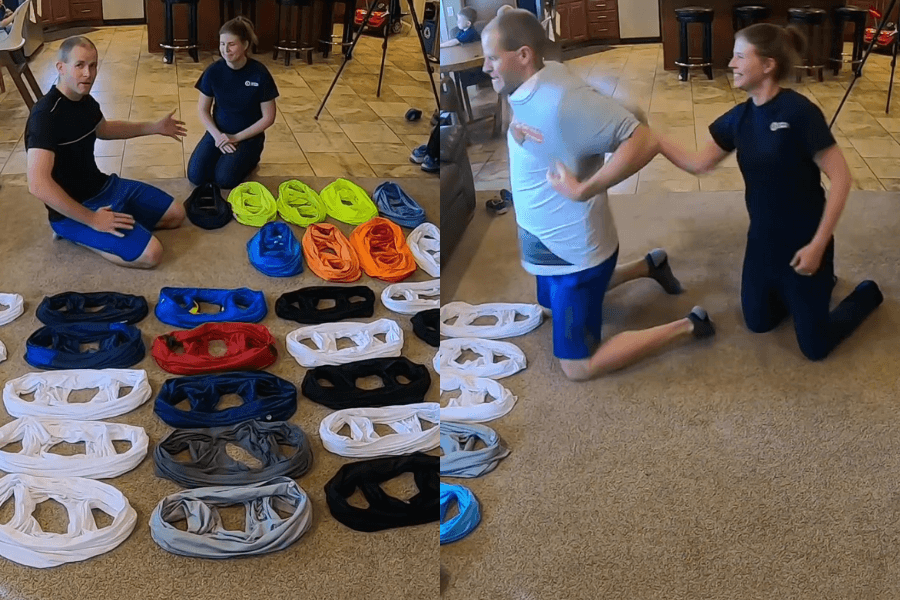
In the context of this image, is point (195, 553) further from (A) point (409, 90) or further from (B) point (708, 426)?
(A) point (409, 90)

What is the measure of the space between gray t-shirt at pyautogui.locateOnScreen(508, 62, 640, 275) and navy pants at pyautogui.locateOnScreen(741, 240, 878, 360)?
0.20 m

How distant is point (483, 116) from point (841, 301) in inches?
21.2

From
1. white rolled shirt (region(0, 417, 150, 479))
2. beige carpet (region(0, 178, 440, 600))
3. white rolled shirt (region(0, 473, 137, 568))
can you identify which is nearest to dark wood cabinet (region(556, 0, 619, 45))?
beige carpet (region(0, 178, 440, 600))

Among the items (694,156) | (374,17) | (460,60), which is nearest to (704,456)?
(694,156)

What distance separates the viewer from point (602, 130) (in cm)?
94

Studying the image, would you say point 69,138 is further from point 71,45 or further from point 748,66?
point 748,66

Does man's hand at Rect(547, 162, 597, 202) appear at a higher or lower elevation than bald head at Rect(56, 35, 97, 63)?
lower

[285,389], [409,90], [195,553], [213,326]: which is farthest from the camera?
[409,90]

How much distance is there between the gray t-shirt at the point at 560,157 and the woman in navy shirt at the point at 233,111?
2.02 meters

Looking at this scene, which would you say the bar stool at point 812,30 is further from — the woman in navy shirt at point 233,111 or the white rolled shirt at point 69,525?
the woman in navy shirt at point 233,111

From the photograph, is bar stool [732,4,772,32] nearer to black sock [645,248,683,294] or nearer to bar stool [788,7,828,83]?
bar stool [788,7,828,83]

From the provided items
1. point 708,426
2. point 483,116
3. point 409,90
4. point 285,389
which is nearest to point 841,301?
point 708,426

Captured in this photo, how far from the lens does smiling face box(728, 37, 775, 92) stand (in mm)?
973

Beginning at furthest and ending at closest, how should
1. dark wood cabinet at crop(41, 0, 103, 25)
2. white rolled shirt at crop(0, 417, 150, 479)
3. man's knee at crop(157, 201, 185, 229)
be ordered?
man's knee at crop(157, 201, 185, 229), dark wood cabinet at crop(41, 0, 103, 25), white rolled shirt at crop(0, 417, 150, 479)
